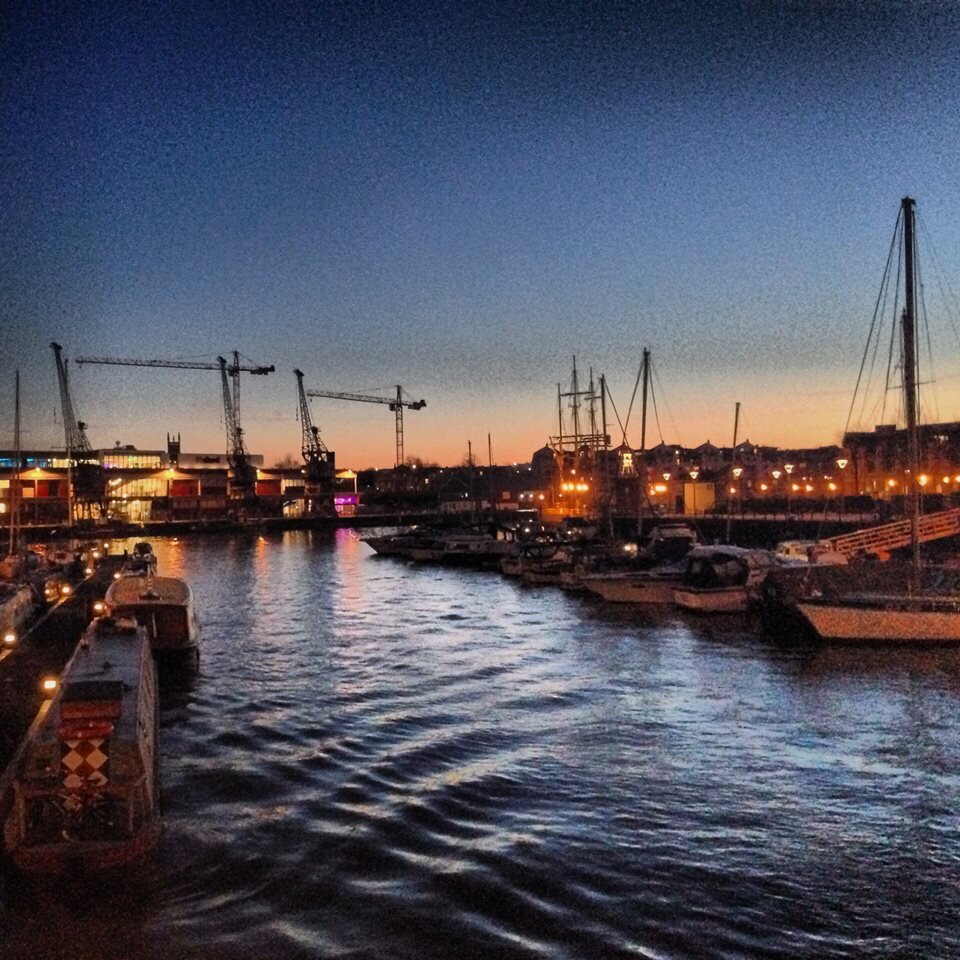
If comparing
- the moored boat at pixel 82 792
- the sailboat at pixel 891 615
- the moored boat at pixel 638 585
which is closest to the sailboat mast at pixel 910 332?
the sailboat at pixel 891 615

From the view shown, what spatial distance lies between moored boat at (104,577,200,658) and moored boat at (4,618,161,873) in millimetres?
16566

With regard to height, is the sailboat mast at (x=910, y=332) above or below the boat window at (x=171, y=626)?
above

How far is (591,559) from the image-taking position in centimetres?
5178

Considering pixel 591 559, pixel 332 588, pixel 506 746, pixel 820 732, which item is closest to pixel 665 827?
pixel 506 746

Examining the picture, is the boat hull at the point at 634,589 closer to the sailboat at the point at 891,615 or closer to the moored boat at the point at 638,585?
the moored boat at the point at 638,585

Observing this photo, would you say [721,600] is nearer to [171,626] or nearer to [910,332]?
[910,332]

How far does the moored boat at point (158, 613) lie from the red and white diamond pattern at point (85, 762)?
17.2m

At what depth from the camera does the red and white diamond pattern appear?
11.5m

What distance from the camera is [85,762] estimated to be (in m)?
11.6

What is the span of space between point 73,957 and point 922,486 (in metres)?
99.2

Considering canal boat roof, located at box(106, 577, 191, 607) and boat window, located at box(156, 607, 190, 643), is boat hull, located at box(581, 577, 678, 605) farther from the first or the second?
boat window, located at box(156, 607, 190, 643)

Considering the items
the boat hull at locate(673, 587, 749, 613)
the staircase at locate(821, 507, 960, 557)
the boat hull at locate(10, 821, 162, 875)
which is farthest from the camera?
the staircase at locate(821, 507, 960, 557)

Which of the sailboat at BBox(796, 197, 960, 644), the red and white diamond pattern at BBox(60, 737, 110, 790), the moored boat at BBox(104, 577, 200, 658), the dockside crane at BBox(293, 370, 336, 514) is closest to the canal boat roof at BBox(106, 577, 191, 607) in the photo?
the moored boat at BBox(104, 577, 200, 658)

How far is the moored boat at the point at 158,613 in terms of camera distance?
28281 millimetres
